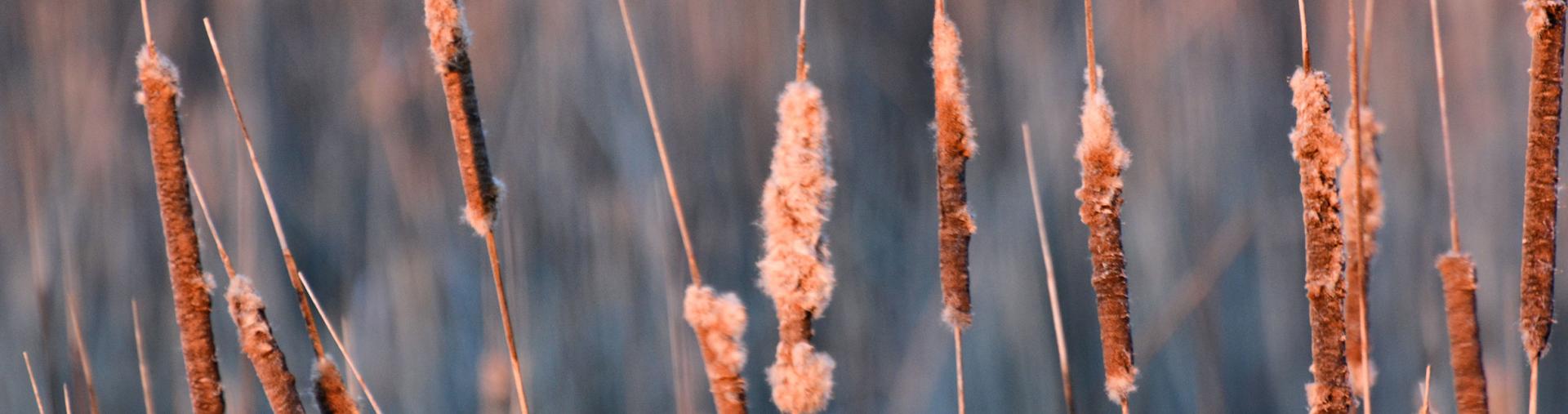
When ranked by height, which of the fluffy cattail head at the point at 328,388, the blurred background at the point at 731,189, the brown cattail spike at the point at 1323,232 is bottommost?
the fluffy cattail head at the point at 328,388

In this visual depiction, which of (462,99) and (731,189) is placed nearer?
(462,99)

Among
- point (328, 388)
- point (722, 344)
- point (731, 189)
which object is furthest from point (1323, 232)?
point (731, 189)

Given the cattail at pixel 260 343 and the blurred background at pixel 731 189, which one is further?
the blurred background at pixel 731 189

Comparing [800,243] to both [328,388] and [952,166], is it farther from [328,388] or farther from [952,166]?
[328,388]

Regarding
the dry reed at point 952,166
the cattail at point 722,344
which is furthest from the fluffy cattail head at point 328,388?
the dry reed at point 952,166

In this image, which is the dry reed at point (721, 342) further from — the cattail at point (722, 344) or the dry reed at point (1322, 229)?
the dry reed at point (1322, 229)

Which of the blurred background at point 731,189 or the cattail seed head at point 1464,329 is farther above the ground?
the blurred background at point 731,189

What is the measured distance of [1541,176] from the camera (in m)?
0.63

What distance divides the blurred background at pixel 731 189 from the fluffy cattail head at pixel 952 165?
0.96m

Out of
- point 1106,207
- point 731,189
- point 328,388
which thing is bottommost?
point 328,388

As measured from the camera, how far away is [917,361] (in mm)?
1672

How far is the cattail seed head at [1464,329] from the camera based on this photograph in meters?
0.67

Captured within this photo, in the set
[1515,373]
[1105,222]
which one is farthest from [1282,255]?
[1105,222]

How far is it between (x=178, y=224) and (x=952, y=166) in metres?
0.49
